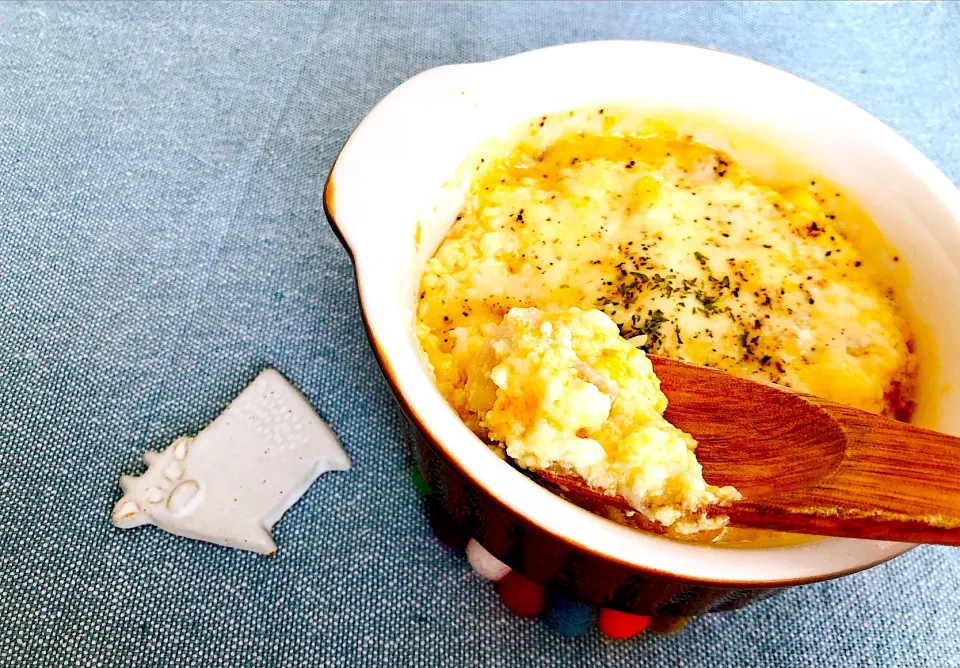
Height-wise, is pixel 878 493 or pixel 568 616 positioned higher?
pixel 878 493

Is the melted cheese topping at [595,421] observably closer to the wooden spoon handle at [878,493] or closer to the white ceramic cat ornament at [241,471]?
the wooden spoon handle at [878,493]

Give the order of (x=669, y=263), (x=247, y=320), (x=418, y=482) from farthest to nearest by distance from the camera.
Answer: (x=247, y=320) < (x=418, y=482) < (x=669, y=263)

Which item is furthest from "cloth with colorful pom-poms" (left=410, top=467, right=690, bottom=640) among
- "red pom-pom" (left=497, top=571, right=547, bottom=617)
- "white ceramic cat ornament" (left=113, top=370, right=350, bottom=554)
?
"white ceramic cat ornament" (left=113, top=370, right=350, bottom=554)

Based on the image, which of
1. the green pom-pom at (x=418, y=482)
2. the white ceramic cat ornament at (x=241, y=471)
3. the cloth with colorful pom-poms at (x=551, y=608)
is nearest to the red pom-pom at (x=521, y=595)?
the cloth with colorful pom-poms at (x=551, y=608)

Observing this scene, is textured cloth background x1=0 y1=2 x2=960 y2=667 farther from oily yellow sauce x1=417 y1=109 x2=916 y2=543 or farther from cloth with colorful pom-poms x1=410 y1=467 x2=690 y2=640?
oily yellow sauce x1=417 y1=109 x2=916 y2=543

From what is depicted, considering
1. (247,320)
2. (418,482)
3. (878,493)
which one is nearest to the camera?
(878,493)

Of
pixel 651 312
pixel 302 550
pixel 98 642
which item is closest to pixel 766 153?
pixel 651 312

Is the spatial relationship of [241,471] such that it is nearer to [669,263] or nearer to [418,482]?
[418,482]

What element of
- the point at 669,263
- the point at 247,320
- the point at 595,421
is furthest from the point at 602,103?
the point at 247,320
